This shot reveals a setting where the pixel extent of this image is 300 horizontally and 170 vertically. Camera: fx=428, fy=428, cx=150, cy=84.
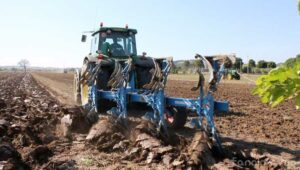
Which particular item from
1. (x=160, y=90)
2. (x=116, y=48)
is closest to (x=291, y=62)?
(x=160, y=90)

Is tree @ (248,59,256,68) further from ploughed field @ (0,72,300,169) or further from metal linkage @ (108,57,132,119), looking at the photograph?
metal linkage @ (108,57,132,119)

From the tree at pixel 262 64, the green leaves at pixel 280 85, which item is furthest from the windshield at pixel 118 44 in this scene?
the tree at pixel 262 64

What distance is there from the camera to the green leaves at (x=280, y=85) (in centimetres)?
168

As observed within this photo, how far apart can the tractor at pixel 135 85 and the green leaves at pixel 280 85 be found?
159 inches

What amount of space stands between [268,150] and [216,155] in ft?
3.07

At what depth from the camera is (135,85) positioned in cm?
971

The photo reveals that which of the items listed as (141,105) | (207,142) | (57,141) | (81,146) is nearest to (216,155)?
(207,142)

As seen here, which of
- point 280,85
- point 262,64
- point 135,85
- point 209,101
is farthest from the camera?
point 262,64

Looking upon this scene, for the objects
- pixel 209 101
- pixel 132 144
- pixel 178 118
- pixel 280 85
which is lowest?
pixel 132 144

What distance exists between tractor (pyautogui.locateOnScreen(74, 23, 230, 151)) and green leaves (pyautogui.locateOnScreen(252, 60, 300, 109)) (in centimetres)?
404

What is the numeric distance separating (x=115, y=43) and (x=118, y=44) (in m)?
0.08

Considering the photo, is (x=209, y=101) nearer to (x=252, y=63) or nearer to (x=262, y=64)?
(x=262, y=64)

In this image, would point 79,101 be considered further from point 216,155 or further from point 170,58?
point 216,155

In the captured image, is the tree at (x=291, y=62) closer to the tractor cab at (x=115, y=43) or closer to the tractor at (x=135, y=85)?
the tractor at (x=135, y=85)
